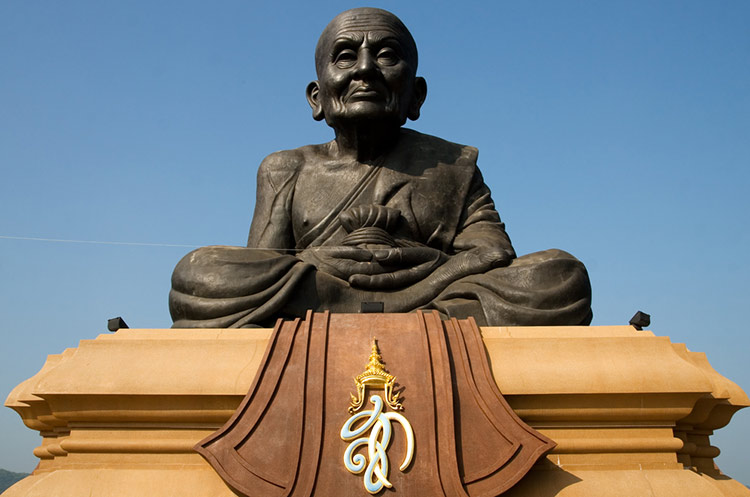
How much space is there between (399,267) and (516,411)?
6.32ft

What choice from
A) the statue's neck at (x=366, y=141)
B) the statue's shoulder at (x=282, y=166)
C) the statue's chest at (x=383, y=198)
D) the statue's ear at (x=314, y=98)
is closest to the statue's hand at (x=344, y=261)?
the statue's chest at (x=383, y=198)

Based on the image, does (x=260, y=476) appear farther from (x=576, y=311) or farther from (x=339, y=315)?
(x=576, y=311)

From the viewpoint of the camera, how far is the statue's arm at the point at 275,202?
6477 millimetres

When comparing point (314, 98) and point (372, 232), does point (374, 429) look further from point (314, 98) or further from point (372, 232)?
point (314, 98)

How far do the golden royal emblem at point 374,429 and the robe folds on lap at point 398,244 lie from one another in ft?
4.37

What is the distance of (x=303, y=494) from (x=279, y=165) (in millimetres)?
3828

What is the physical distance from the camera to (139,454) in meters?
4.06

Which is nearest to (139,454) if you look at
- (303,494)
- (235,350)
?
(235,350)

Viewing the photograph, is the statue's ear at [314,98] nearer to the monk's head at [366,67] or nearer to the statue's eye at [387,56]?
the monk's head at [366,67]

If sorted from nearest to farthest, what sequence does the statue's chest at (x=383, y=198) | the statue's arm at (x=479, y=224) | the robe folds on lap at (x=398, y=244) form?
the robe folds on lap at (x=398, y=244), the statue's arm at (x=479, y=224), the statue's chest at (x=383, y=198)

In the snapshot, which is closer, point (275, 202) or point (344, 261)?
point (344, 261)

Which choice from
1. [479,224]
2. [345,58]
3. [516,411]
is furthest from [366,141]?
[516,411]

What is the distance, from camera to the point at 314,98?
7.11m

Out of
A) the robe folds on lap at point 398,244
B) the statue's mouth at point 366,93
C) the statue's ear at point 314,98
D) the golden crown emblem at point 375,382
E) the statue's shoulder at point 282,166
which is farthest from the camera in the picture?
the statue's ear at point 314,98
